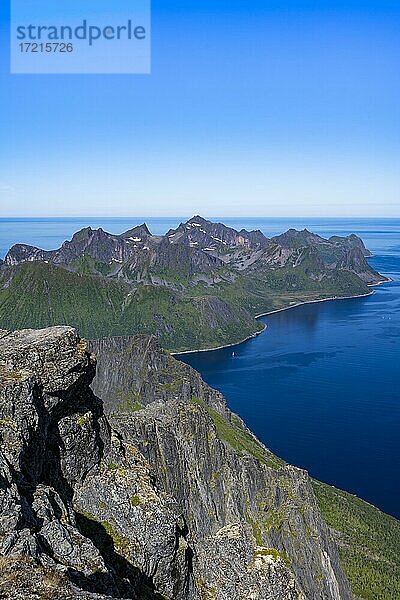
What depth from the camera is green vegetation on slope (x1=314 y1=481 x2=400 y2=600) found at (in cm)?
9556

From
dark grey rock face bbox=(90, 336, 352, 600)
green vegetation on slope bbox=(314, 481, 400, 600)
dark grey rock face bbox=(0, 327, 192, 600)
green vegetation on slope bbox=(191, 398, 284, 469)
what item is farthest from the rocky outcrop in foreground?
green vegetation on slope bbox=(191, 398, 284, 469)

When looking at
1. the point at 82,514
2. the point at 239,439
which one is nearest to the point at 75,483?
the point at 82,514

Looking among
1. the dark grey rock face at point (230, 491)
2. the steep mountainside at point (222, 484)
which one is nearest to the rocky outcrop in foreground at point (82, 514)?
the steep mountainside at point (222, 484)

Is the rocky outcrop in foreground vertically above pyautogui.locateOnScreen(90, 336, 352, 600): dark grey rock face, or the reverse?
the rocky outcrop in foreground

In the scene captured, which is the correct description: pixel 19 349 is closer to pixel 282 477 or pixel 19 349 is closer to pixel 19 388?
pixel 19 388

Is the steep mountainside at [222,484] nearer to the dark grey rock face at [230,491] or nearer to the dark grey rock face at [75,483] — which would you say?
the dark grey rock face at [230,491]

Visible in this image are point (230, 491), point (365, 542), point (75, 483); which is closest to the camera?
point (75, 483)

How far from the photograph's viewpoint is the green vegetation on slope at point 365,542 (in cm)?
9556

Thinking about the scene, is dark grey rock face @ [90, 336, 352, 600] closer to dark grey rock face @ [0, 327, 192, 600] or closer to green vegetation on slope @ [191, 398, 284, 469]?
green vegetation on slope @ [191, 398, 284, 469]

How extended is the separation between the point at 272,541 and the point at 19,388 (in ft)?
208

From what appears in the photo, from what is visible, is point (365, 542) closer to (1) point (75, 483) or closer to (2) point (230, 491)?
(2) point (230, 491)

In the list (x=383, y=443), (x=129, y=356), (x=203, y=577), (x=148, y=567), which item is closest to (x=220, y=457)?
(x=203, y=577)

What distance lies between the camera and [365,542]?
11100 cm

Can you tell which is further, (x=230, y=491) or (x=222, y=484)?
(x=222, y=484)
